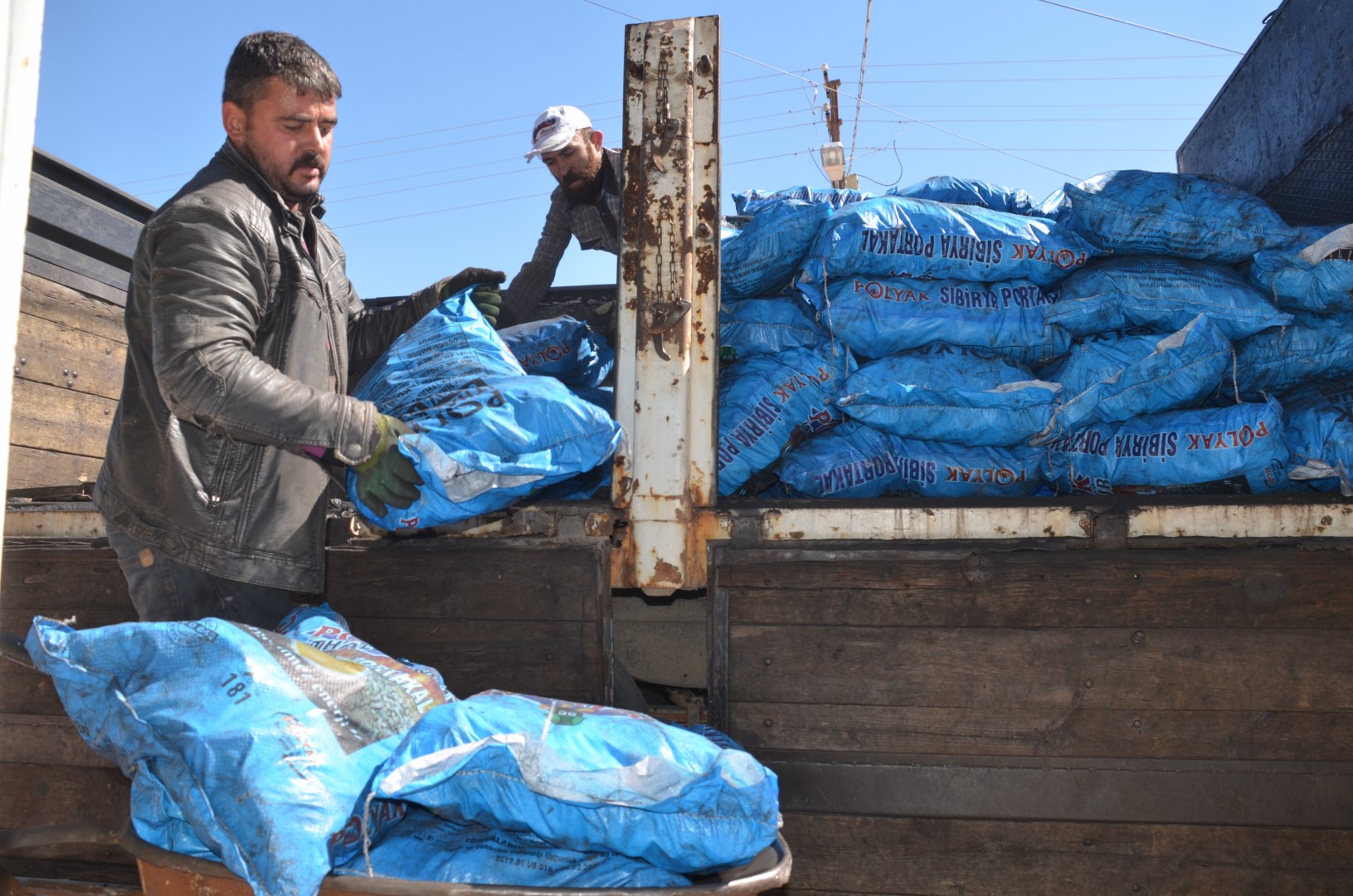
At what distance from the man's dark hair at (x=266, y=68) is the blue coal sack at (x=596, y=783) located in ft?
5.24

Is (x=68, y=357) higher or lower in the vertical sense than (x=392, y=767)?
higher

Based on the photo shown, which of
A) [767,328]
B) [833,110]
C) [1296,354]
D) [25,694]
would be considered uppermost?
[833,110]

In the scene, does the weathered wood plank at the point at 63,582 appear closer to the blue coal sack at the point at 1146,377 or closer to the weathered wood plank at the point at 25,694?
the weathered wood plank at the point at 25,694

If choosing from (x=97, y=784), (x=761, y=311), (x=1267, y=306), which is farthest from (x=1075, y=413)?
(x=97, y=784)

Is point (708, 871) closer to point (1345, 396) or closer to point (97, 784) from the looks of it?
point (97, 784)

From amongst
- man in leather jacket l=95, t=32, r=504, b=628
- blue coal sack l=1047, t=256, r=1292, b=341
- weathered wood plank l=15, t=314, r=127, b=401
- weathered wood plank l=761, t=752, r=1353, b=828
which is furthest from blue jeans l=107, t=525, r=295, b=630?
blue coal sack l=1047, t=256, r=1292, b=341

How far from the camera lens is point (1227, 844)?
2.25 metres

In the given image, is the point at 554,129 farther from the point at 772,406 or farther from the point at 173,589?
the point at 173,589

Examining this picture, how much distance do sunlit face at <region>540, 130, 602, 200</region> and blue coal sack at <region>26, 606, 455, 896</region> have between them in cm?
262

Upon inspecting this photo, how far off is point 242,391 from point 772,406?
1449 millimetres

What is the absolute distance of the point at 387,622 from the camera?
8.36 feet

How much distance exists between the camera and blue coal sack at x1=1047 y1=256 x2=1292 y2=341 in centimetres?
273

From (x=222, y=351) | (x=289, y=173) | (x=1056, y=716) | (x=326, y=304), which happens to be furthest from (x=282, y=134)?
(x=1056, y=716)

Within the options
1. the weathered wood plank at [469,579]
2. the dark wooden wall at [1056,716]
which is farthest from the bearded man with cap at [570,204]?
the dark wooden wall at [1056,716]
